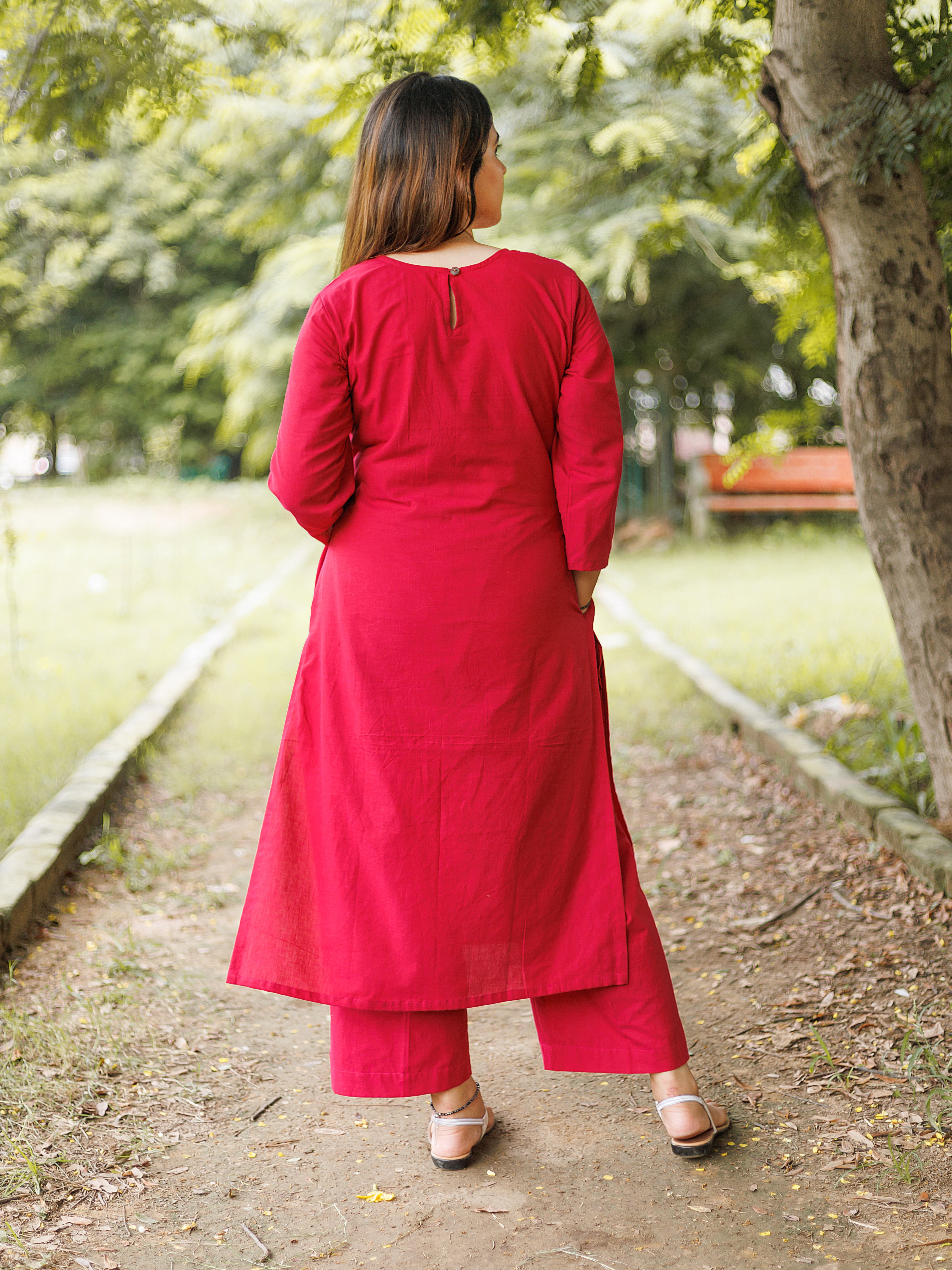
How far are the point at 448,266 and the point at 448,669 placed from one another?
74cm

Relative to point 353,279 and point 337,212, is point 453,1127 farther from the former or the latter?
point 337,212

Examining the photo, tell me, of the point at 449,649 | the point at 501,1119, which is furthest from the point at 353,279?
the point at 501,1119

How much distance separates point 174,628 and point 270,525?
7.16m

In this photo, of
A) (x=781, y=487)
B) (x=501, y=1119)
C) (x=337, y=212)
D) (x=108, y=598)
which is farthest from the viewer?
(x=781, y=487)

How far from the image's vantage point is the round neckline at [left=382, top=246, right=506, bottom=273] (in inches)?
80.0

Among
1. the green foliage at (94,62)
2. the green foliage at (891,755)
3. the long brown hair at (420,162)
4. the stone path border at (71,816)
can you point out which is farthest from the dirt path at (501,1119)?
the green foliage at (94,62)

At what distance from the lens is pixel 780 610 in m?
8.22

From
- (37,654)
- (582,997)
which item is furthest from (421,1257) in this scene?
(37,654)

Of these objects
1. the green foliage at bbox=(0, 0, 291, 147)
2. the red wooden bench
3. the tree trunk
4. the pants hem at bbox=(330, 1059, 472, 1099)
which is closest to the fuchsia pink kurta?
the pants hem at bbox=(330, 1059, 472, 1099)

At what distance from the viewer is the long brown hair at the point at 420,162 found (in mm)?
2020

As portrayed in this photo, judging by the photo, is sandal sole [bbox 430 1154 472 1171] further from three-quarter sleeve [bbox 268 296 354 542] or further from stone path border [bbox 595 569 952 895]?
stone path border [bbox 595 569 952 895]

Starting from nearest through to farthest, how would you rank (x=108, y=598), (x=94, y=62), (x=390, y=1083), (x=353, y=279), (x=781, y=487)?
(x=353, y=279) < (x=390, y=1083) < (x=94, y=62) < (x=108, y=598) < (x=781, y=487)

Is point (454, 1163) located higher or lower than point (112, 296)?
lower

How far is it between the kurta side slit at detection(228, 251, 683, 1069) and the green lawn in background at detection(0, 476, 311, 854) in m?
1.98
